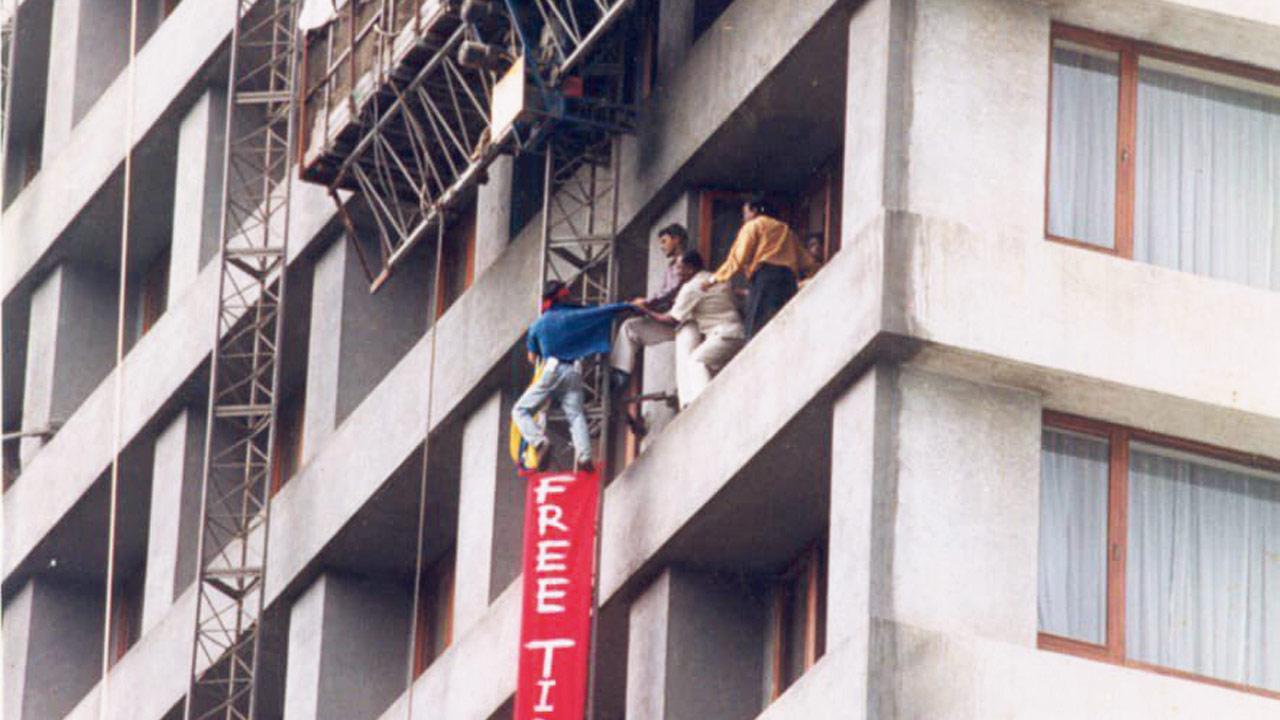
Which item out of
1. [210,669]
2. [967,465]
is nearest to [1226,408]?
[967,465]

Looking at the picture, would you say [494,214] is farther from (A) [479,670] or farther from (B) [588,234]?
(A) [479,670]

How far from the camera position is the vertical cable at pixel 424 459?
47219 mm

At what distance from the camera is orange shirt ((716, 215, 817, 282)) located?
134 ft

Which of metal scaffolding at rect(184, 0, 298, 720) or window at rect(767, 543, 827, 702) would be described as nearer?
window at rect(767, 543, 827, 702)

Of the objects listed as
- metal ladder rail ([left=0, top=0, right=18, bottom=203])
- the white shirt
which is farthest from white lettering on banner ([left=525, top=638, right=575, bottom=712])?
metal ladder rail ([left=0, top=0, right=18, bottom=203])

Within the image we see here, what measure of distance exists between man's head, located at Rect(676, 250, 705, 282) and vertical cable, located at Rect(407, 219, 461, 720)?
566cm

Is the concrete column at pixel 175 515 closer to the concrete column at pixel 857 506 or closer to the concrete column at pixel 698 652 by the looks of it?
the concrete column at pixel 698 652

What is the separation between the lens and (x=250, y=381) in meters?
53.3

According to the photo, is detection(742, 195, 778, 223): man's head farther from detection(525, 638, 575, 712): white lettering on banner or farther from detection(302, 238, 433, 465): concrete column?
detection(302, 238, 433, 465): concrete column

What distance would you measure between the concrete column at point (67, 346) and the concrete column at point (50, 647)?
8.01 ft

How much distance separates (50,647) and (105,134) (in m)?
7.34

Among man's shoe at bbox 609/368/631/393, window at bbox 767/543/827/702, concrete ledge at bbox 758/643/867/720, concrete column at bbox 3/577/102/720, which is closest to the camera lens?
concrete ledge at bbox 758/643/867/720

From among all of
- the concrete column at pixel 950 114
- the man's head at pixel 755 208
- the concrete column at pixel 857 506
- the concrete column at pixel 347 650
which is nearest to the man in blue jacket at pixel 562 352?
the man's head at pixel 755 208

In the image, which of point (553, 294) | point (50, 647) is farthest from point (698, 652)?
point (50, 647)
